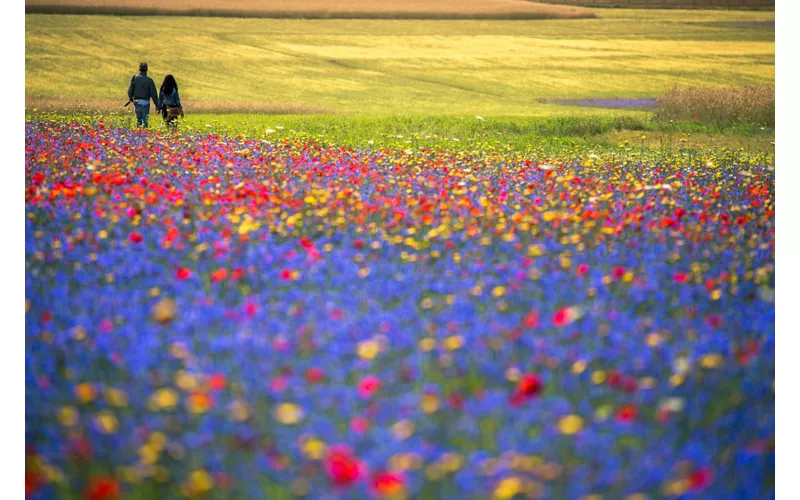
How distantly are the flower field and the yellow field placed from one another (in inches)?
200

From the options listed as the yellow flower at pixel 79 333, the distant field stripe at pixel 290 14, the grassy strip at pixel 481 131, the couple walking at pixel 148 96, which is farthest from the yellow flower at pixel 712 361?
the couple walking at pixel 148 96

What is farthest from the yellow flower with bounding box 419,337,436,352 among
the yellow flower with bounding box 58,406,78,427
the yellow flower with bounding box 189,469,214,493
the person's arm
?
the person's arm

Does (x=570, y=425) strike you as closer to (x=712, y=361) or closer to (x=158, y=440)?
(x=712, y=361)

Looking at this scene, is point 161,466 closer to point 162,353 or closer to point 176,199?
point 162,353

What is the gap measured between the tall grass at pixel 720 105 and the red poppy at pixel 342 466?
951 centimetres

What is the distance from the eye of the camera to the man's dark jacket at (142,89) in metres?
11.9

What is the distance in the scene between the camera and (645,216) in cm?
648

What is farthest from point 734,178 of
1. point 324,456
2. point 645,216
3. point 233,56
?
point 233,56

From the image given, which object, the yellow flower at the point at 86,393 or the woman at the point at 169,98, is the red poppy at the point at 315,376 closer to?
the yellow flower at the point at 86,393

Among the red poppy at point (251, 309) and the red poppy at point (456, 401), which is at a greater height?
the red poppy at point (251, 309)

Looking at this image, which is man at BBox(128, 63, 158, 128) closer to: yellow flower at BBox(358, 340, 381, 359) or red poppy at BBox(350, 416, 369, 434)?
yellow flower at BBox(358, 340, 381, 359)

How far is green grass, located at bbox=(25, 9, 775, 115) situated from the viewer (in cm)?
1080

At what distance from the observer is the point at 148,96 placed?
12.2m
